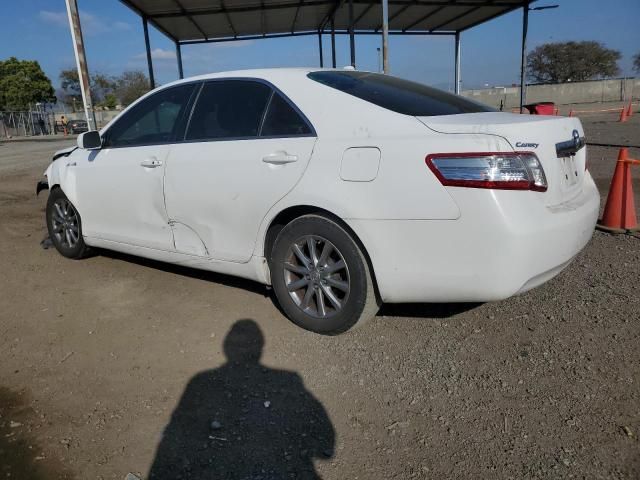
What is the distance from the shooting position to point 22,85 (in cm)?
5850

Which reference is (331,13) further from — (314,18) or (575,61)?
(575,61)

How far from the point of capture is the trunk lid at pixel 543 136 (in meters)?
2.65

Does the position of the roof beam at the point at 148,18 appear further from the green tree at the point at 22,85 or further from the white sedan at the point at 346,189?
the green tree at the point at 22,85

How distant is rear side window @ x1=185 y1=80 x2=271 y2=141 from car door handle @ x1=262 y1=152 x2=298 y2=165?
28cm

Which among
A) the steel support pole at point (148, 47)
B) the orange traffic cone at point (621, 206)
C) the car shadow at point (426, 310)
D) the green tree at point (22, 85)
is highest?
the green tree at point (22, 85)

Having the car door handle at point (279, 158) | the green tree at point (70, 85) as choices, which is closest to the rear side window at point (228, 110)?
the car door handle at point (279, 158)

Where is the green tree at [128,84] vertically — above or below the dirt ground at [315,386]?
above

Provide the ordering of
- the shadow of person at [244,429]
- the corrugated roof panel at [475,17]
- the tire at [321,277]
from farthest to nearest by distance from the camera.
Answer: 1. the corrugated roof panel at [475,17]
2. the tire at [321,277]
3. the shadow of person at [244,429]

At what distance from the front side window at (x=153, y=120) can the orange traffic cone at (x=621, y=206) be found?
14.3ft

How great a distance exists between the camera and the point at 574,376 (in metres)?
2.74

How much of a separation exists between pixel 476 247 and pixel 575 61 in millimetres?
80051

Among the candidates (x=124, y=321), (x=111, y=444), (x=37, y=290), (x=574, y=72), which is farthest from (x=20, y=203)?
(x=574, y=72)

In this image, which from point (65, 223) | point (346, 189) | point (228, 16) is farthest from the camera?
point (228, 16)

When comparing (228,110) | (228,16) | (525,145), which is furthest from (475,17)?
(525,145)
